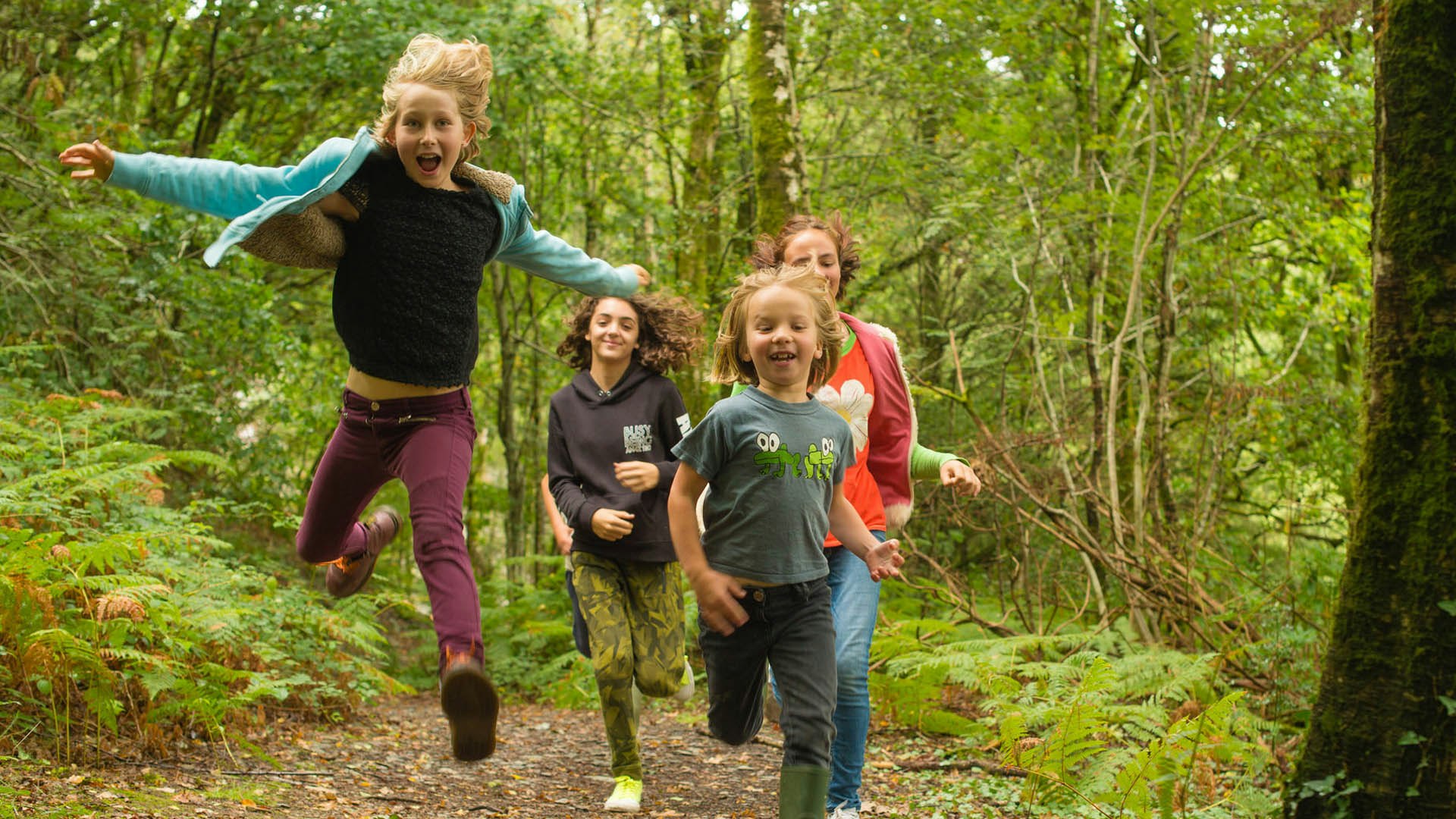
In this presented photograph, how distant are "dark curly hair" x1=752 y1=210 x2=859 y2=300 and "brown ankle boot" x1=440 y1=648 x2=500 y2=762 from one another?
2.05m

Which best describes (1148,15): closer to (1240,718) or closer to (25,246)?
(1240,718)

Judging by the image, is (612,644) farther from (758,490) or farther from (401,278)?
(401,278)

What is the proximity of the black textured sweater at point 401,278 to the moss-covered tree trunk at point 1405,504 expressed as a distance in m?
3.24

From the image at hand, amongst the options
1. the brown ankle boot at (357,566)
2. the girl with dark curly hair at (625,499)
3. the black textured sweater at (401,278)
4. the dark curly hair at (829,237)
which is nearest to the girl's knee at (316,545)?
the brown ankle boot at (357,566)

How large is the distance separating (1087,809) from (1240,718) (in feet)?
3.24

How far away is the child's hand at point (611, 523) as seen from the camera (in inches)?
184

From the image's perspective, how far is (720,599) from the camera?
11.1ft

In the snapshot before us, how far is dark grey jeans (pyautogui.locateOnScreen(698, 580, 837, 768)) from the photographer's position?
3.37 metres

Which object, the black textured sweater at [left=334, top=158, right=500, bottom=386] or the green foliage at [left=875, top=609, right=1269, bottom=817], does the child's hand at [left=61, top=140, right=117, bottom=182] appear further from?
the green foliage at [left=875, top=609, right=1269, bottom=817]

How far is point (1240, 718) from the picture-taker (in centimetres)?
517

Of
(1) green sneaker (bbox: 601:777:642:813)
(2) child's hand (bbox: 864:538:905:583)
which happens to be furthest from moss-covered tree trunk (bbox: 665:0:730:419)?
(2) child's hand (bbox: 864:538:905:583)

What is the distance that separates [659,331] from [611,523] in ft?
3.88

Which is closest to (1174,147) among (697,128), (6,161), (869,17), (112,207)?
(869,17)

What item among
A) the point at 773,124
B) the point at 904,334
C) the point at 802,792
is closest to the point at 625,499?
the point at 802,792
